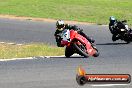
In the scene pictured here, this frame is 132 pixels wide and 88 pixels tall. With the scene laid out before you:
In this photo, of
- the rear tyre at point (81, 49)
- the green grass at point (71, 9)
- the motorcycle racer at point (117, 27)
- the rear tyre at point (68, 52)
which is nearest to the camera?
the rear tyre at point (81, 49)

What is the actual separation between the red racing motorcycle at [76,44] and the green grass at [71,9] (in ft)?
56.0

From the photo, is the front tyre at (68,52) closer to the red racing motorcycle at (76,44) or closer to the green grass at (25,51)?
the red racing motorcycle at (76,44)

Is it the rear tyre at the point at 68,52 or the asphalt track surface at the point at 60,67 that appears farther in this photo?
the rear tyre at the point at 68,52

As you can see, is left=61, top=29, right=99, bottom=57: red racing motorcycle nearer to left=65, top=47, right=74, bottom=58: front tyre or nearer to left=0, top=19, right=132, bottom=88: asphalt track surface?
left=65, top=47, right=74, bottom=58: front tyre

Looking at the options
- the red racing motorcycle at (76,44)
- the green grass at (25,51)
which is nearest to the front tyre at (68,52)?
the red racing motorcycle at (76,44)

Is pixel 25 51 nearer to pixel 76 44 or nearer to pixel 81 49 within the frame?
pixel 76 44

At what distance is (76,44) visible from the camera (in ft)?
62.7

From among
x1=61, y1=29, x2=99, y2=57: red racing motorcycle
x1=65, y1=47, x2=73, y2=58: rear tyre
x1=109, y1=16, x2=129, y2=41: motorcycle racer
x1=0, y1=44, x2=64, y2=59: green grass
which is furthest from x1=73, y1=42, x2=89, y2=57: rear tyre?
x1=109, y1=16, x2=129, y2=41: motorcycle racer

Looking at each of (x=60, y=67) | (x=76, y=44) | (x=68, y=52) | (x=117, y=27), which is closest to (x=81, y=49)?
(x=76, y=44)

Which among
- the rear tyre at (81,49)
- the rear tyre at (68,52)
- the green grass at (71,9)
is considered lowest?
the green grass at (71,9)

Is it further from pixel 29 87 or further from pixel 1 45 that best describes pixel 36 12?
pixel 29 87

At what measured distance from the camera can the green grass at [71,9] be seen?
38719 millimetres

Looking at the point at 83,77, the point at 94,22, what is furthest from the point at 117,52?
the point at 94,22

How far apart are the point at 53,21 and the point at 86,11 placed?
204 inches
